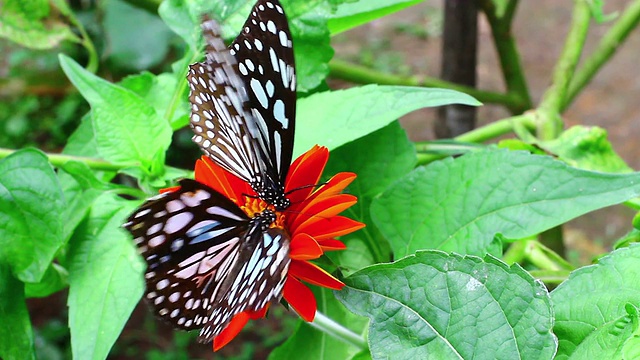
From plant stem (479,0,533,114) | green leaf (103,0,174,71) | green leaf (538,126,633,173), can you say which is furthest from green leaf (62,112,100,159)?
→ green leaf (103,0,174,71)

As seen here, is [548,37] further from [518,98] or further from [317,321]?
[317,321]

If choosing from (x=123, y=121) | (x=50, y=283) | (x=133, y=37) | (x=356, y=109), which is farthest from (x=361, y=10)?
(x=133, y=37)

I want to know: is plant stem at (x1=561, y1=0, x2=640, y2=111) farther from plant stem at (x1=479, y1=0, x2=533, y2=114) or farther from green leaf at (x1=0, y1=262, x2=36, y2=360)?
green leaf at (x1=0, y1=262, x2=36, y2=360)

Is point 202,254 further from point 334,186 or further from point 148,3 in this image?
point 148,3

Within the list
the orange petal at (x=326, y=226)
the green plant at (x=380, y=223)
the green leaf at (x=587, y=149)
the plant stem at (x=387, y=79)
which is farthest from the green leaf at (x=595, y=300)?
the plant stem at (x=387, y=79)

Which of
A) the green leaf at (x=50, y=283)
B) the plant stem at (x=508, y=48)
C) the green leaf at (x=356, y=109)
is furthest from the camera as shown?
the plant stem at (x=508, y=48)

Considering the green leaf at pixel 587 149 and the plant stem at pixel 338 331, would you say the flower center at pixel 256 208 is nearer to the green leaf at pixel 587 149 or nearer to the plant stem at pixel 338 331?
the plant stem at pixel 338 331

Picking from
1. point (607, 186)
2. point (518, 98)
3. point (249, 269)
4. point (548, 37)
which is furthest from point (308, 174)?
point (548, 37)
